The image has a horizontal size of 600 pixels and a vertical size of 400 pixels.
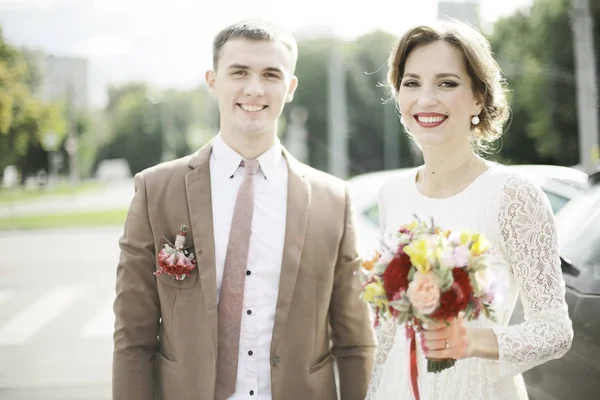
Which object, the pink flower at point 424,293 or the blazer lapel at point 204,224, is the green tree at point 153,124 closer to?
the blazer lapel at point 204,224

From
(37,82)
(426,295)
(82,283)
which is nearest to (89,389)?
(426,295)

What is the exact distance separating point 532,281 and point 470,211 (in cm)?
32

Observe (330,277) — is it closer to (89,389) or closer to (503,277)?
(503,277)

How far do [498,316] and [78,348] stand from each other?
664 cm

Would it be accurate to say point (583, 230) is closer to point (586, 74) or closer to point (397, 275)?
point (397, 275)

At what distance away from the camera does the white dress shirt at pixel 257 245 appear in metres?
2.69

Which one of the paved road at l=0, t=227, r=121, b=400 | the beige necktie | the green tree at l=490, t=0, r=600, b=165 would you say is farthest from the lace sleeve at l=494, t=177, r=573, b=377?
the green tree at l=490, t=0, r=600, b=165

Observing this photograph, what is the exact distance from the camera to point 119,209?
3148 cm

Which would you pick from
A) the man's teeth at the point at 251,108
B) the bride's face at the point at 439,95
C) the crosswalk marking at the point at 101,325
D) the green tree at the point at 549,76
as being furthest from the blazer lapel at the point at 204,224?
the green tree at the point at 549,76

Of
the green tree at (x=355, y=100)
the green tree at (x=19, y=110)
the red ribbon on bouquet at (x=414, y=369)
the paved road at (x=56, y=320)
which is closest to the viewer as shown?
the red ribbon on bouquet at (x=414, y=369)

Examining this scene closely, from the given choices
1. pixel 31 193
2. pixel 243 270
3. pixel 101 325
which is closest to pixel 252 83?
pixel 243 270

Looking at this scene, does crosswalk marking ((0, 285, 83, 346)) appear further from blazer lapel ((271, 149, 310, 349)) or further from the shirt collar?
blazer lapel ((271, 149, 310, 349))

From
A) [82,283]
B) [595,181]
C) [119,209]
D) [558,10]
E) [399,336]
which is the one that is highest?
[558,10]

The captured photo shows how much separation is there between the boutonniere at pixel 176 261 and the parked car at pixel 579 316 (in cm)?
144
